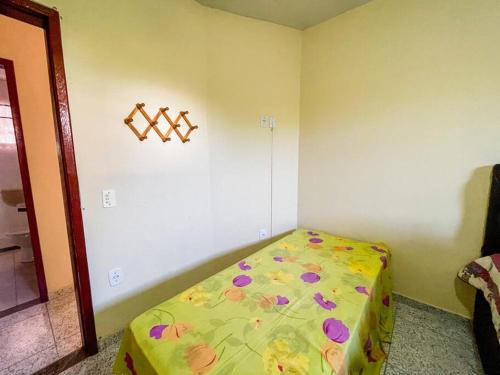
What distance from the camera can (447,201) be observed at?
1671 millimetres

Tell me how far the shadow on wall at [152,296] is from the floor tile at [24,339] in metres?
0.42

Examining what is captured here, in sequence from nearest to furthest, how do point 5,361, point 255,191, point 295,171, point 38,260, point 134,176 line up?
point 5,361 < point 134,176 < point 38,260 < point 255,191 < point 295,171

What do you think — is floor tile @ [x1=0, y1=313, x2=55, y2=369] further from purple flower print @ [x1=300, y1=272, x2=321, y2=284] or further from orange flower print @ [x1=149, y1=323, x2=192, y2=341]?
purple flower print @ [x1=300, y1=272, x2=321, y2=284]

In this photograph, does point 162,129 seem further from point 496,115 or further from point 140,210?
point 496,115

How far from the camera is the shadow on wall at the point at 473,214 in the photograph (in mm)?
1538

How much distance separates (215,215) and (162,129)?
887mm

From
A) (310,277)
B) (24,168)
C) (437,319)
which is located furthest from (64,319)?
(437,319)

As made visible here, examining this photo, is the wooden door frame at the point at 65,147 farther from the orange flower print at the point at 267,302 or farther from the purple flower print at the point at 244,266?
the orange flower print at the point at 267,302

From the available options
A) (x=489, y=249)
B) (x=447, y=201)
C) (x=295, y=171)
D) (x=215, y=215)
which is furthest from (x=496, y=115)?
(x=215, y=215)

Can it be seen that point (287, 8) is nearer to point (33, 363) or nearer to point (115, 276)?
point (115, 276)

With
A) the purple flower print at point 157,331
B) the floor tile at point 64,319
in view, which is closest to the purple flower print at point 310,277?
the purple flower print at point 157,331

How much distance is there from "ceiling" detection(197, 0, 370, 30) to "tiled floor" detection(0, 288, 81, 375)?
2753 millimetres

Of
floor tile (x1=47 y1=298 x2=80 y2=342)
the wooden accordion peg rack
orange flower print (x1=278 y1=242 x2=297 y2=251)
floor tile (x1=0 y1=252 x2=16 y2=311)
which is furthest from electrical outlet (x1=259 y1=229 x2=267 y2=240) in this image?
floor tile (x1=0 y1=252 x2=16 y2=311)

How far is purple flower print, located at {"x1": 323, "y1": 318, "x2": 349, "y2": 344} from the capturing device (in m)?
0.96
